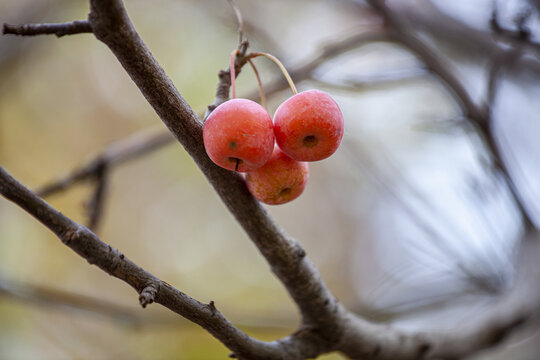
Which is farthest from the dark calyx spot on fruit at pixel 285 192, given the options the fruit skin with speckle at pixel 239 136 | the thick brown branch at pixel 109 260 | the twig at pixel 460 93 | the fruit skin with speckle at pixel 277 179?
the twig at pixel 460 93

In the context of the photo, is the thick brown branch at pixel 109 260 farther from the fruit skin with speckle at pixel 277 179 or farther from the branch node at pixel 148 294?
the fruit skin with speckle at pixel 277 179

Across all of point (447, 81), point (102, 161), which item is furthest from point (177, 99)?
point (447, 81)

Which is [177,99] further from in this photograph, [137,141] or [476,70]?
[476,70]

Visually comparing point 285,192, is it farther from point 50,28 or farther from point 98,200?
point 98,200

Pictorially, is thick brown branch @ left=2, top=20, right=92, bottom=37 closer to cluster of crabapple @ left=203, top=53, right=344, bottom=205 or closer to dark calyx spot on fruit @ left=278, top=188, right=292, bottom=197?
cluster of crabapple @ left=203, top=53, right=344, bottom=205

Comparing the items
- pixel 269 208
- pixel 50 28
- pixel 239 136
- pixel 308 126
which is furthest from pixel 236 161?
pixel 269 208

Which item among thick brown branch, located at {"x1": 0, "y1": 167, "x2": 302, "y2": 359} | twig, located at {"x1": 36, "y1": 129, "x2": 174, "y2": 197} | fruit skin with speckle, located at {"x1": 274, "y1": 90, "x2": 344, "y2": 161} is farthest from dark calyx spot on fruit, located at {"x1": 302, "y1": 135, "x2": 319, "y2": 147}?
twig, located at {"x1": 36, "y1": 129, "x2": 174, "y2": 197}

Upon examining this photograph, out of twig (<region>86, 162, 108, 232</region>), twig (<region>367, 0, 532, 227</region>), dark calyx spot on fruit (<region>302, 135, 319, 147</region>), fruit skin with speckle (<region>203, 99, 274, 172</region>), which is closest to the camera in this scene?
fruit skin with speckle (<region>203, 99, 274, 172</region>)
